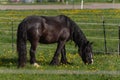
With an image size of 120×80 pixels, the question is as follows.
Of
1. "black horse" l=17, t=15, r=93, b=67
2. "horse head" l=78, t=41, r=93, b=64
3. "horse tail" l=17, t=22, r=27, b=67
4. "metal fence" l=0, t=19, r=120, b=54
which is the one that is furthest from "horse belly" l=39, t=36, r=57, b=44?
"metal fence" l=0, t=19, r=120, b=54

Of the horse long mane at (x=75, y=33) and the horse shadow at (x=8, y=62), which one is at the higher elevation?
the horse long mane at (x=75, y=33)

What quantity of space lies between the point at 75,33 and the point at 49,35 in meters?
1.02

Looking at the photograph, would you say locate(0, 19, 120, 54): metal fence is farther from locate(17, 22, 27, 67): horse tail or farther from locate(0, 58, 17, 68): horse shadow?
locate(17, 22, 27, 67): horse tail

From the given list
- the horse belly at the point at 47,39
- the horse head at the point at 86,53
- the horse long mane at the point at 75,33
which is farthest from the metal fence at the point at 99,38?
the horse belly at the point at 47,39

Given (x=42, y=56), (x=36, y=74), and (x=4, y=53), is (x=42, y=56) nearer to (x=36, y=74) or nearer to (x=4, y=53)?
(x=4, y=53)

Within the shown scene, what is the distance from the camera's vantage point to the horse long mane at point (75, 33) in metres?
16.5

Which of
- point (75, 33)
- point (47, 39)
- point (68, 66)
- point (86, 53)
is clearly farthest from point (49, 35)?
point (86, 53)

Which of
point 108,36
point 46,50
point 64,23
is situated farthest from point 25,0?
point 64,23

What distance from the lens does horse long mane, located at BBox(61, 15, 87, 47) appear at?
1655 centimetres

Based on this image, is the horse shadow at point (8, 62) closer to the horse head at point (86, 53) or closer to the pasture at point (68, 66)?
the pasture at point (68, 66)

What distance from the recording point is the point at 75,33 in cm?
1659

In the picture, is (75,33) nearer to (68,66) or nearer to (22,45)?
(68,66)

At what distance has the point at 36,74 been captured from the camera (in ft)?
44.6

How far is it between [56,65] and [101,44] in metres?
8.34
